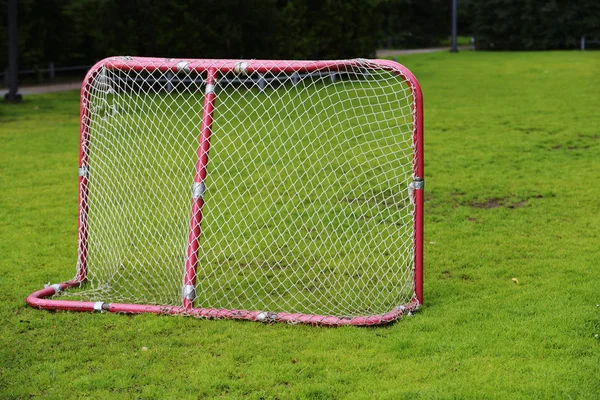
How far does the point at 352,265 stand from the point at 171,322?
5.24 ft

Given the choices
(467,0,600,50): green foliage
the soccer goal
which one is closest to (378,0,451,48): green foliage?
(467,0,600,50): green foliage

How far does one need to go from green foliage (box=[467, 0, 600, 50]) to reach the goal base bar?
32.5m

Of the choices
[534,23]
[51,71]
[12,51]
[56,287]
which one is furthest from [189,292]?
[534,23]

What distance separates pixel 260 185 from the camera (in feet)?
28.2

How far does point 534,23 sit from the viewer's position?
118ft

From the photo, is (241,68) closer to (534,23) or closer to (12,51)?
(12,51)

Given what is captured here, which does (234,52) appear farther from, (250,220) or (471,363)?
(471,363)

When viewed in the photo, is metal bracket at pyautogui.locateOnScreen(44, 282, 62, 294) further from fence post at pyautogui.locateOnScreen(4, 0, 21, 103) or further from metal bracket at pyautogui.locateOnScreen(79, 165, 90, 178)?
fence post at pyautogui.locateOnScreen(4, 0, 21, 103)

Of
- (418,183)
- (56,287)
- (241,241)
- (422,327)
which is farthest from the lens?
(241,241)

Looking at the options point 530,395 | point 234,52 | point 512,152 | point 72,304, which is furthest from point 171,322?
point 234,52

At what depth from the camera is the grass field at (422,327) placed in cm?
419

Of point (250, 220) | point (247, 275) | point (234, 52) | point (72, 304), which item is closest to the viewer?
point (72, 304)

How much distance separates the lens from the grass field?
4.19 m

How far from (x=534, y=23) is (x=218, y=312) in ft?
110
